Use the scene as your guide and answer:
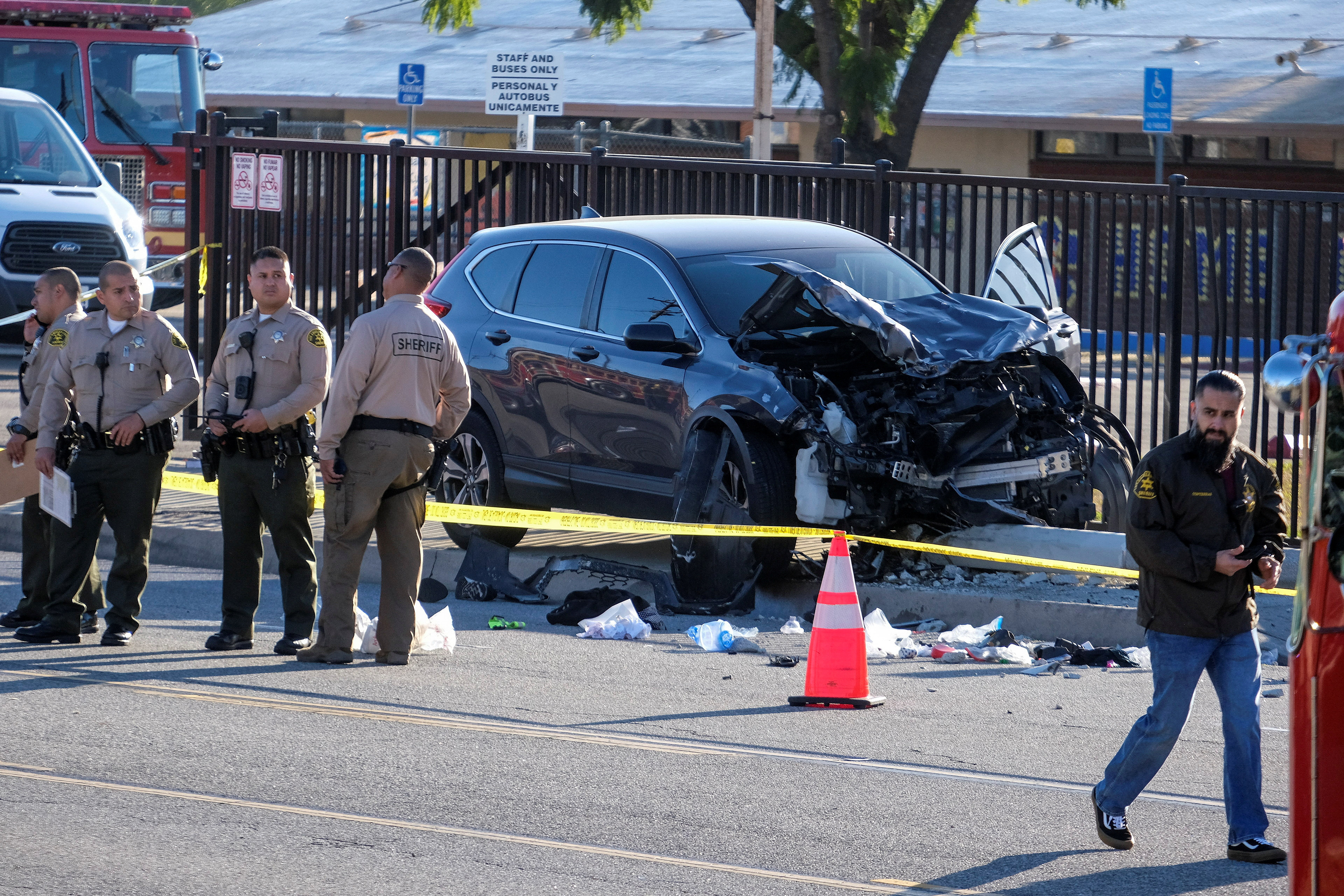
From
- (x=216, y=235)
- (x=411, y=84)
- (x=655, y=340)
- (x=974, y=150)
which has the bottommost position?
(x=655, y=340)

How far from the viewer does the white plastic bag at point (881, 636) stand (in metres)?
8.74

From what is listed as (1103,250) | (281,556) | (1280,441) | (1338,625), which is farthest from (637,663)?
(1103,250)

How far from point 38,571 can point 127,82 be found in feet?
48.5

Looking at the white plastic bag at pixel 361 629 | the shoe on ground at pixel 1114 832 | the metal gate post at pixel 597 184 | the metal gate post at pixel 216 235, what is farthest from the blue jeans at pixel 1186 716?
the metal gate post at pixel 216 235

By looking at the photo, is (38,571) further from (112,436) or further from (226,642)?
(226,642)

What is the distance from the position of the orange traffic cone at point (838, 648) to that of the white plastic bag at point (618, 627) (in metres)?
1.69

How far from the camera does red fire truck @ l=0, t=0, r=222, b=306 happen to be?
2159 cm

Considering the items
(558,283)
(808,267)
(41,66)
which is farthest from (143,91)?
(808,267)

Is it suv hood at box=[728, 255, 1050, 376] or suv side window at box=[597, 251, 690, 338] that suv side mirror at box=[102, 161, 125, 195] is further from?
suv hood at box=[728, 255, 1050, 376]

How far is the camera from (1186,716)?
222 inches

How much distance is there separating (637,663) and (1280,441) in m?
4.11

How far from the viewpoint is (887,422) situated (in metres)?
9.33

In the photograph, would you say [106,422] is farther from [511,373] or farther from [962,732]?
[962,732]

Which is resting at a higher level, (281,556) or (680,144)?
(680,144)
